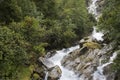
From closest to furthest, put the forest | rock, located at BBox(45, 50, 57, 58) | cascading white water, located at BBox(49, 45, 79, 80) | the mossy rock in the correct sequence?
the forest < cascading white water, located at BBox(49, 45, 79, 80) < the mossy rock < rock, located at BBox(45, 50, 57, 58)

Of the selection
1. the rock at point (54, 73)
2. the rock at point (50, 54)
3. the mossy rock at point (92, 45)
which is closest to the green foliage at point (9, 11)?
the rock at point (50, 54)

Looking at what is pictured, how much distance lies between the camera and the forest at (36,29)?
19.2m

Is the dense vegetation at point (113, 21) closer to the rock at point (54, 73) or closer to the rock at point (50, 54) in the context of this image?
the rock at point (54, 73)

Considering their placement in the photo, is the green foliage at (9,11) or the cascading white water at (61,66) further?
the green foliage at (9,11)

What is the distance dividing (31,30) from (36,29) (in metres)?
0.46

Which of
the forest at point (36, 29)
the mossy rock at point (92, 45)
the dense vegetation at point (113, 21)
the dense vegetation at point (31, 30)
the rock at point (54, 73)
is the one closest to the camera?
the dense vegetation at point (113, 21)

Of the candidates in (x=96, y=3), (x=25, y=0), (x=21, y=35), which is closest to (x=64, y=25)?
(x=25, y=0)

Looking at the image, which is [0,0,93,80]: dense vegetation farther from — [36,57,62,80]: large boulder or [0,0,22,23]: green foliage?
[36,57,62,80]: large boulder

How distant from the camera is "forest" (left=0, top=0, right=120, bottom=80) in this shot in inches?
758

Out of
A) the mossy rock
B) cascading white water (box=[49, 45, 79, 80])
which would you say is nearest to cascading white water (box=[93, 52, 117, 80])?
cascading white water (box=[49, 45, 79, 80])

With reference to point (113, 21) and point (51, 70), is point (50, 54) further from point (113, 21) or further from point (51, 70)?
point (113, 21)

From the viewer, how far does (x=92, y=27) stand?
4453 centimetres

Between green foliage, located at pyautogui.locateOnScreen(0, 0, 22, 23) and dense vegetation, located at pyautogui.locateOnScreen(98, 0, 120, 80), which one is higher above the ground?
green foliage, located at pyautogui.locateOnScreen(0, 0, 22, 23)

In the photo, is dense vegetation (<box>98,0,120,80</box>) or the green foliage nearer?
dense vegetation (<box>98,0,120,80</box>)
